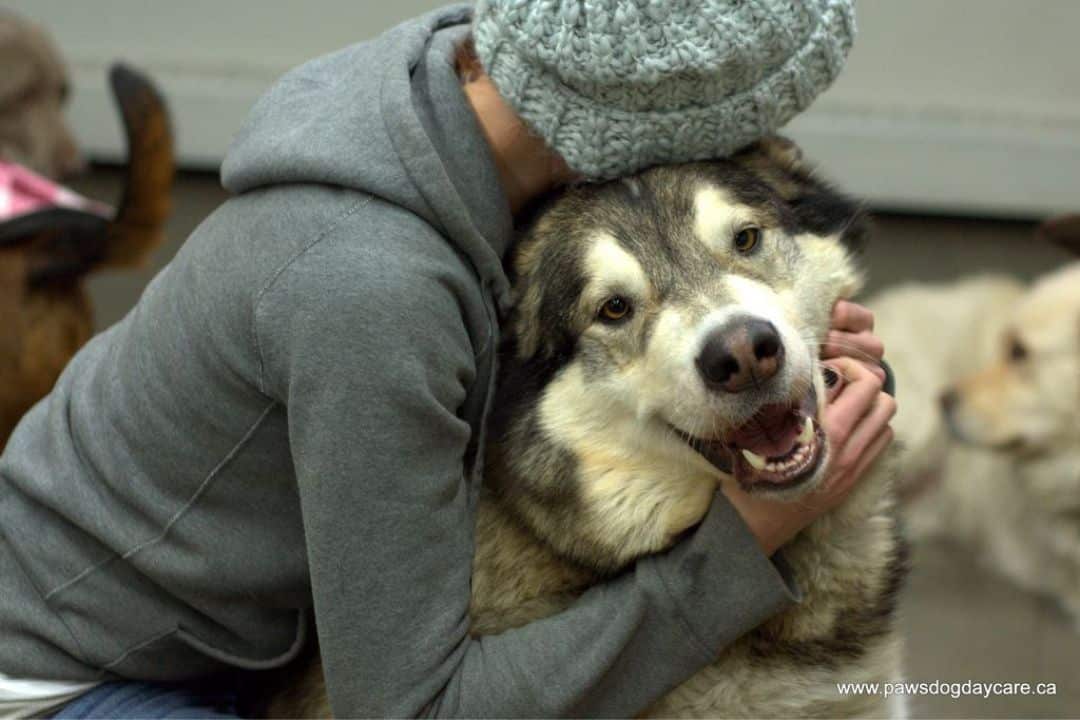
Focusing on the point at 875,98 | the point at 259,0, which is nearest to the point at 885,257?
the point at 875,98

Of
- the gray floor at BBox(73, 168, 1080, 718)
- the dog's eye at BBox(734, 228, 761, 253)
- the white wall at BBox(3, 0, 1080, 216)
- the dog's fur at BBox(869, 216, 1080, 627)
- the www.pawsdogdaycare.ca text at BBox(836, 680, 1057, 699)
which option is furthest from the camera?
the white wall at BBox(3, 0, 1080, 216)

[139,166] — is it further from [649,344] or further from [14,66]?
[649,344]

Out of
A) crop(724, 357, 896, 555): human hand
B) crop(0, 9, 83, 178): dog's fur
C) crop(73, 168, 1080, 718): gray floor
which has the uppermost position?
crop(724, 357, 896, 555): human hand

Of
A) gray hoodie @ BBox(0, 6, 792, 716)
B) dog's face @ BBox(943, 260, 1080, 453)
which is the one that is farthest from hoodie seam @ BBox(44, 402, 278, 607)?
dog's face @ BBox(943, 260, 1080, 453)

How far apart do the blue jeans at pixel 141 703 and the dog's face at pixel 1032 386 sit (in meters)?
1.94

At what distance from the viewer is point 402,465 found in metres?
1.31

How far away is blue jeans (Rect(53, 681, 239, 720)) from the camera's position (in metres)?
1.54

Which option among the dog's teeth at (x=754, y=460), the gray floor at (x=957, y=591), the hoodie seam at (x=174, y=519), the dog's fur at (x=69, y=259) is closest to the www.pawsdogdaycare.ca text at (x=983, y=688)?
the gray floor at (x=957, y=591)

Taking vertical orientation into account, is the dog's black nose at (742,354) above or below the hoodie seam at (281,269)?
below

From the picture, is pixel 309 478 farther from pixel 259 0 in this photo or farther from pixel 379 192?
pixel 259 0

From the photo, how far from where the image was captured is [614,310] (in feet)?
4.92

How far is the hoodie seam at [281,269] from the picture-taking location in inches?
51.2

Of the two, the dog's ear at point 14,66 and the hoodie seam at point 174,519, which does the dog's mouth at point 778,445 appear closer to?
the hoodie seam at point 174,519

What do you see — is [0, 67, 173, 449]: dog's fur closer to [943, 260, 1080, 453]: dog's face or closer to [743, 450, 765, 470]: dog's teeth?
[743, 450, 765, 470]: dog's teeth
